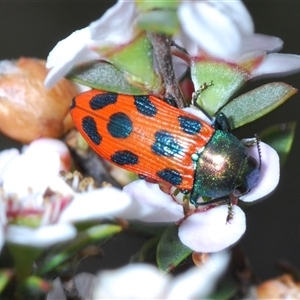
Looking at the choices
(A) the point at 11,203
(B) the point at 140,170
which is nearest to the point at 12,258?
(A) the point at 11,203

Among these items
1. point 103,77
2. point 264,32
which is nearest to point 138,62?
point 103,77

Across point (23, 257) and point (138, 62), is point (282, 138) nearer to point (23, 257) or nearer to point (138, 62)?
point (138, 62)

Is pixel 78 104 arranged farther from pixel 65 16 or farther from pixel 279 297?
pixel 65 16

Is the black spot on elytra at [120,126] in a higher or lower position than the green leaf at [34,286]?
lower

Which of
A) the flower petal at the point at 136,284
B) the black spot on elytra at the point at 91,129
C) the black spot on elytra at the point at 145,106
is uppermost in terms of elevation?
the flower petal at the point at 136,284

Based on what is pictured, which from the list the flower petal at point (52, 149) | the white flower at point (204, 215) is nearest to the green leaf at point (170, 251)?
the white flower at point (204, 215)

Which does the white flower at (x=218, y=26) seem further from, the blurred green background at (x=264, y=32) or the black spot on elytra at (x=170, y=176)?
the blurred green background at (x=264, y=32)

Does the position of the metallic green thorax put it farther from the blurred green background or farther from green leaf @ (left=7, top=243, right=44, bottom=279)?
the blurred green background
